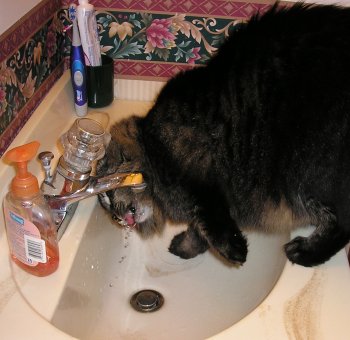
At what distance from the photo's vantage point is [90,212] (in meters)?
1.18

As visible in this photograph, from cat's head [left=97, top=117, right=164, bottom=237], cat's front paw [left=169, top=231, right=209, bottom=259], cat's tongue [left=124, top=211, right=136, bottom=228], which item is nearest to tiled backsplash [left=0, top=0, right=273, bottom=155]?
cat's head [left=97, top=117, right=164, bottom=237]

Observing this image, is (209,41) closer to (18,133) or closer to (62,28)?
(62,28)

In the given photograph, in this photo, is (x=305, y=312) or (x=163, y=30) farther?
(x=163, y=30)

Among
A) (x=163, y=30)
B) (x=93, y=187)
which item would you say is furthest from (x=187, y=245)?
(x=163, y=30)

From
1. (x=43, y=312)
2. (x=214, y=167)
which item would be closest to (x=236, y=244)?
(x=214, y=167)

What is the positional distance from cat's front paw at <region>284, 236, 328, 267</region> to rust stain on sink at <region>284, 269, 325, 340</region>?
0.17 feet

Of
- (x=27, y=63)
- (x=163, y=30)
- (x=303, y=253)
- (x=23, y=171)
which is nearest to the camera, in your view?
(x=23, y=171)

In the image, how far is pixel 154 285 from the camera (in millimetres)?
1309

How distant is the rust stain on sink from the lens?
86 centimetres

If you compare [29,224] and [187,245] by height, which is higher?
[29,224]

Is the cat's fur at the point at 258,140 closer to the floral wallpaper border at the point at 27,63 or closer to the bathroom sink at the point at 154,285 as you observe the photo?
the bathroom sink at the point at 154,285

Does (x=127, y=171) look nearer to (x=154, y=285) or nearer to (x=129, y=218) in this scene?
(x=129, y=218)

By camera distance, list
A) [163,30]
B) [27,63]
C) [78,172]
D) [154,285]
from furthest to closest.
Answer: [163,30] < [154,285] < [27,63] < [78,172]

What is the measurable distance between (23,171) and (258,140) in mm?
505
